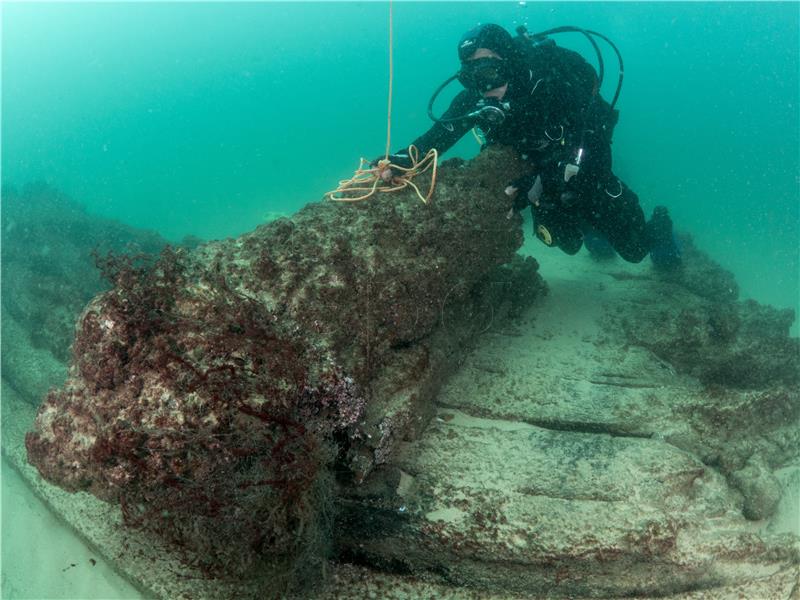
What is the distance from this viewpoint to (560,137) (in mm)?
5625

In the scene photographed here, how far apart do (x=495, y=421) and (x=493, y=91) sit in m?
4.08

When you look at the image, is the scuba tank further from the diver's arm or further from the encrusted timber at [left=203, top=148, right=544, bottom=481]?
the encrusted timber at [left=203, top=148, right=544, bottom=481]

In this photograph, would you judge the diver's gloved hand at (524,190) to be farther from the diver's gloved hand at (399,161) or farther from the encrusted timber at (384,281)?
the diver's gloved hand at (399,161)

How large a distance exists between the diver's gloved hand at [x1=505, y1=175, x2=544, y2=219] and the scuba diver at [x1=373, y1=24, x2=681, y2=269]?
0.04 ft

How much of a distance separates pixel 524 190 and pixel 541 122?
108 centimetres

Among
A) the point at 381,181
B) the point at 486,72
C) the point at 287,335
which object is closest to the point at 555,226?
the point at 486,72

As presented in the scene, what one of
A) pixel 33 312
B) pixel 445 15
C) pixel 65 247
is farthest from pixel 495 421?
pixel 445 15

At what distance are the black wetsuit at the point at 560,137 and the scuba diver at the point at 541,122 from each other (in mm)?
12

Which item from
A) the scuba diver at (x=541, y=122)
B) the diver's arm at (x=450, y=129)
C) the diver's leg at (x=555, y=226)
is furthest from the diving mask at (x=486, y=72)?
the diver's leg at (x=555, y=226)

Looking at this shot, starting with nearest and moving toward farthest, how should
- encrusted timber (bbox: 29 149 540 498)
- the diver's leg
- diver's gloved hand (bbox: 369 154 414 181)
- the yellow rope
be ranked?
encrusted timber (bbox: 29 149 540 498) → the yellow rope → diver's gloved hand (bbox: 369 154 414 181) → the diver's leg

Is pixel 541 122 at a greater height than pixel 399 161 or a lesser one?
greater

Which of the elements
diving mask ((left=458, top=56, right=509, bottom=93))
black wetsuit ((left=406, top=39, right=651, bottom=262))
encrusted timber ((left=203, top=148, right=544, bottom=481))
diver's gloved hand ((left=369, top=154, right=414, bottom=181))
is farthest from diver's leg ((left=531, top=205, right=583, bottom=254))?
diver's gloved hand ((left=369, top=154, right=414, bottom=181))

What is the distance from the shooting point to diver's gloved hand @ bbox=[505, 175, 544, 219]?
5.22 metres

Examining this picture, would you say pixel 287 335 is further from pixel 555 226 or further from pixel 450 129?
pixel 555 226
